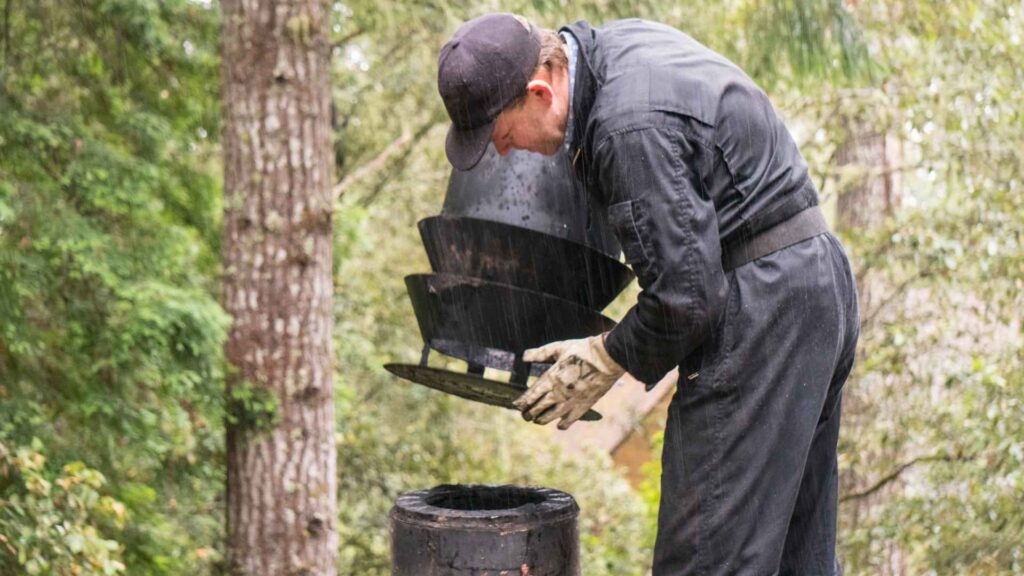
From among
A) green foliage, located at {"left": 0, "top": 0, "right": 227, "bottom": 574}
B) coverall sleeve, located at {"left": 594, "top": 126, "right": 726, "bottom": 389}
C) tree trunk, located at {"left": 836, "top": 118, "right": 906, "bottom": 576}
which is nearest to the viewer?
coverall sleeve, located at {"left": 594, "top": 126, "right": 726, "bottom": 389}

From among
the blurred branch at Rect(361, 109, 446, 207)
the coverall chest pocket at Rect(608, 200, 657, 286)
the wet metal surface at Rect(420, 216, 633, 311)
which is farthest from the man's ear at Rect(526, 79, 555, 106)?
the blurred branch at Rect(361, 109, 446, 207)

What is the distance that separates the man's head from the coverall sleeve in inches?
9.5

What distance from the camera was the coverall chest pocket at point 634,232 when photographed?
228 cm

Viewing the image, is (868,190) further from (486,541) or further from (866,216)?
(486,541)

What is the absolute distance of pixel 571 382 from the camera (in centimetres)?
253

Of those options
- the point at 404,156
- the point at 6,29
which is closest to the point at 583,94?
the point at 6,29

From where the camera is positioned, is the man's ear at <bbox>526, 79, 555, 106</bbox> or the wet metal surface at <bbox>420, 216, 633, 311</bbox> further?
the wet metal surface at <bbox>420, 216, 633, 311</bbox>

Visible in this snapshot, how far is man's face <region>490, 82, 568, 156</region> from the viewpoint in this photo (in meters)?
2.50

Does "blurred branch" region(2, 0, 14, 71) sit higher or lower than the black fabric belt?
higher

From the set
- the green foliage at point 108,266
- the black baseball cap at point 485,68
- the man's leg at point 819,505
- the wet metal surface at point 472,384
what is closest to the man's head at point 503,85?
the black baseball cap at point 485,68

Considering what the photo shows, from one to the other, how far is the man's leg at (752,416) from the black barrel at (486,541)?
34 centimetres

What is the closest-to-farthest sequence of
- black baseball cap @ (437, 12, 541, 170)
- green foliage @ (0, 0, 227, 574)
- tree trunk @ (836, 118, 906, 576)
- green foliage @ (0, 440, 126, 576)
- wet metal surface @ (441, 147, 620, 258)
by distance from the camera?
black baseball cap @ (437, 12, 541, 170)
wet metal surface @ (441, 147, 620, 258)
green foliage @ (0, 440, 126, 576)
green foliage @ (0, 0, 227, 574)
tree trunk @ (836, 118, 906, 576)

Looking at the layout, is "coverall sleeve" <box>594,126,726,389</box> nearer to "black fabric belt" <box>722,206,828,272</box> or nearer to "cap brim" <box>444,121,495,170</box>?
"black fabric belt" <box>722,206,828,272</box>

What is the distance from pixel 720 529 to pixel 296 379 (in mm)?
2507
